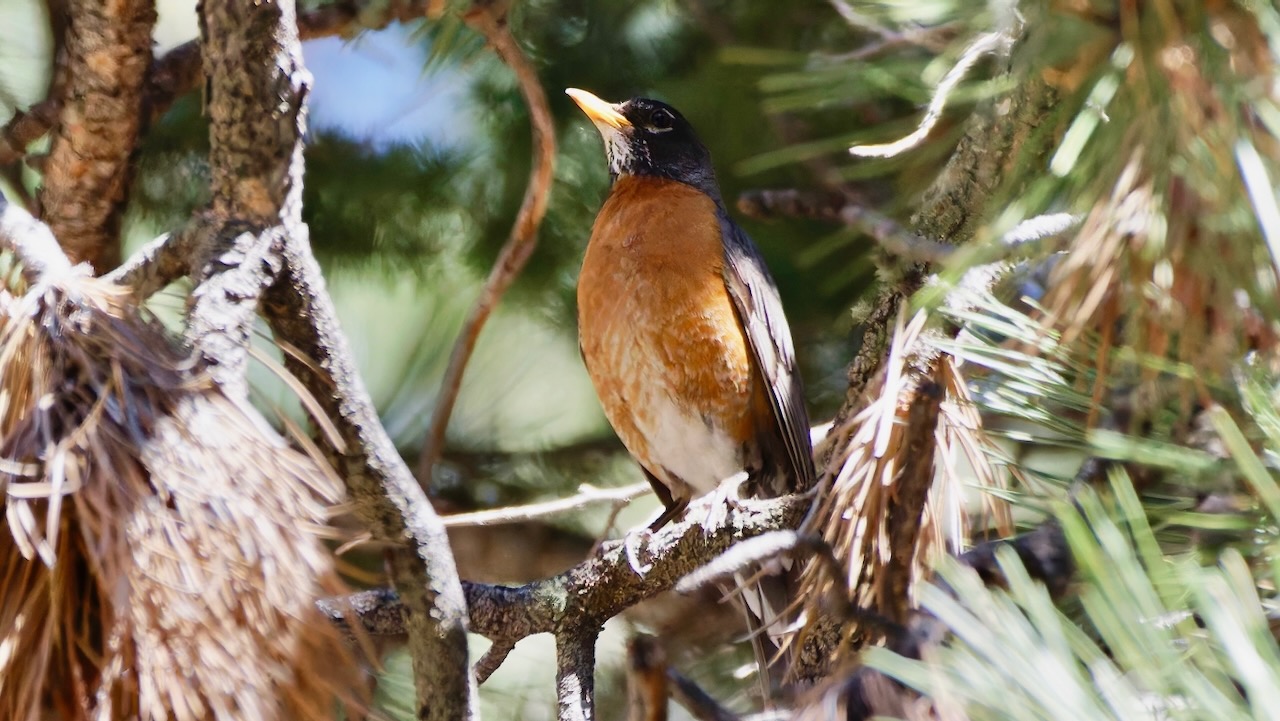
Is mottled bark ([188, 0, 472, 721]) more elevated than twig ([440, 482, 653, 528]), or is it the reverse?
mottled bark ([188, 0, 472, 721])

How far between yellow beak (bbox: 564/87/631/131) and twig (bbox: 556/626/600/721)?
140cm

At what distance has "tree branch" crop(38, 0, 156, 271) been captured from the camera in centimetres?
198

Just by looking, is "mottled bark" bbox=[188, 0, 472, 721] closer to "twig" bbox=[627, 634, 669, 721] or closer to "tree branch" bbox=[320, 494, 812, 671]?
"tree branch" bbox=[320, 494, 812, 671]

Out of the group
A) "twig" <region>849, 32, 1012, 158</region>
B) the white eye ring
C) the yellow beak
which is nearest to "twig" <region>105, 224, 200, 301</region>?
"twig" <region>849, 32, 1012, 158</region>

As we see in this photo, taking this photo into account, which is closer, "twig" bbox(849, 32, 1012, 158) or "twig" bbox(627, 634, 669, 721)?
"twig" bbox(627, 634, 669, 721)

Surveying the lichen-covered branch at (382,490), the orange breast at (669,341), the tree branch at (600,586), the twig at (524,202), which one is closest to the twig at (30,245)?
the lichen-covered branch at (382,490)

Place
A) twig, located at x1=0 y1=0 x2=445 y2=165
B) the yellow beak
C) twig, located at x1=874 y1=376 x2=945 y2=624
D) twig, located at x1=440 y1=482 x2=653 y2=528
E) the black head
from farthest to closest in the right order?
the black head
the yellow beak
twig, located at x1=0 y1=0 x2=445 y2=165
twig, located at x1=440 y1=482 x2=653 y2=528
twig, located at x1=874 y1=376 x2=945 y2=624

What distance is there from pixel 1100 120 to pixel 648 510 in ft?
9.63

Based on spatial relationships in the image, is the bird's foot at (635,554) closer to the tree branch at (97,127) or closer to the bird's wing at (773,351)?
the bird's wing at (773,351)

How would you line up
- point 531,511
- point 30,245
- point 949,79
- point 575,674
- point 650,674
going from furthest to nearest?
1. point 531,511
2. point 575,674
3. point 949,79
4. point 30,245
5. point 650,674

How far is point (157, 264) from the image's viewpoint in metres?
1.37

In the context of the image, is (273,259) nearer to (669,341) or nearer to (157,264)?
(157,264)

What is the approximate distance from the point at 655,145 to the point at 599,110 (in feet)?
0.82

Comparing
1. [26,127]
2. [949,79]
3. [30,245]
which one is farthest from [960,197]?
[26,127]
